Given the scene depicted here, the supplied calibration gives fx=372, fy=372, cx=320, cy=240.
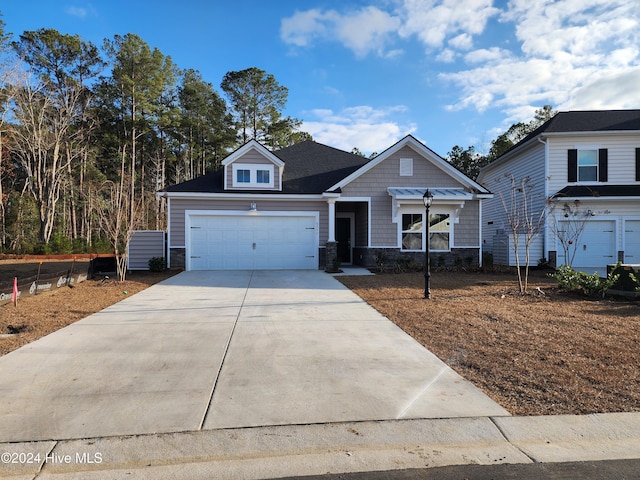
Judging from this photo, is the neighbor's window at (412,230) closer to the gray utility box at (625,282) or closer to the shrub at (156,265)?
the gray utility box at (625,282)

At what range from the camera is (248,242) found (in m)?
15.3

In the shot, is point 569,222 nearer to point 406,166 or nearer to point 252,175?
point 406,166

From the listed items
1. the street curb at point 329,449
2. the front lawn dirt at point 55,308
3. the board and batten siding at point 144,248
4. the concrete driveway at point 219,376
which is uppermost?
the board and batten siding at point 144,248

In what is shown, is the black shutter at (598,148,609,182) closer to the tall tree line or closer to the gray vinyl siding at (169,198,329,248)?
the gray vinyl siding at (169,198,329,248)

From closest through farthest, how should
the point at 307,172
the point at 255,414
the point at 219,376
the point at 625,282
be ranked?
the point at 255,414 → the point at 219,376 → the point at 625,282 → the point at 307,172

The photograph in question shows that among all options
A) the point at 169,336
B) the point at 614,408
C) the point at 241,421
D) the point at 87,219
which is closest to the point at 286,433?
the point at 241,421

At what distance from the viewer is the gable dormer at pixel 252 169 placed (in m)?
15.4

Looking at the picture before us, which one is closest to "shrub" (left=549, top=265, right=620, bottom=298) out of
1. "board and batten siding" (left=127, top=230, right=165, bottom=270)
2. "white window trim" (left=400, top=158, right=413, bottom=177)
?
"white window trim" (left=400, top=158, right=413, bottom=177)

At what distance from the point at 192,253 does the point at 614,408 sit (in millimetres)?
14128

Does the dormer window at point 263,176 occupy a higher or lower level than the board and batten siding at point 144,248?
higher

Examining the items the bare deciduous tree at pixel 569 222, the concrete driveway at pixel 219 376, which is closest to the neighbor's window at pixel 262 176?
the concrete driveway at pixel 219 376

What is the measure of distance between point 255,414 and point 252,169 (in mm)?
13105

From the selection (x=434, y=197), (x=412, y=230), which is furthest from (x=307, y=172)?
(x=434, y=197)

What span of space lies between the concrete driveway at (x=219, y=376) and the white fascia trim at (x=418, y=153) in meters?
8.74
